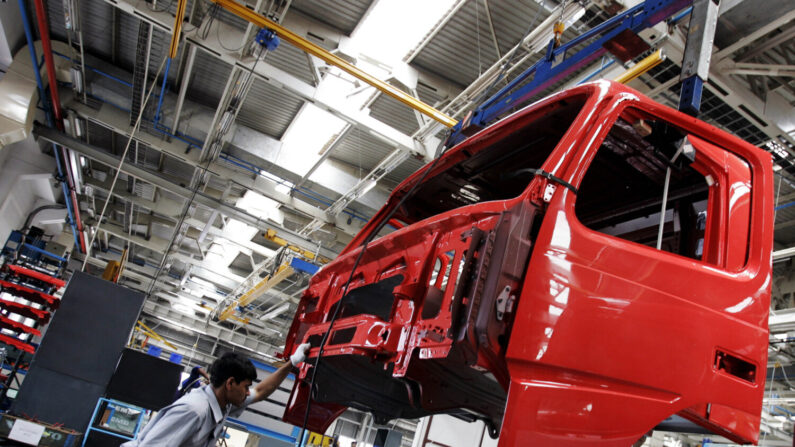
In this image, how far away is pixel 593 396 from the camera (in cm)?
216

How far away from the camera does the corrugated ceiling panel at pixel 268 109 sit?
1045 cm

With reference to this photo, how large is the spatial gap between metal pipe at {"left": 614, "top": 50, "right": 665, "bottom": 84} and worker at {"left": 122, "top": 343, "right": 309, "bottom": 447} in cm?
473

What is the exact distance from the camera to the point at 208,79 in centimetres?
1068

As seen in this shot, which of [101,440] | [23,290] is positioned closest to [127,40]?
[23,290]

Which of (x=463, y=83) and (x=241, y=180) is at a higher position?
(x=463, y=83)

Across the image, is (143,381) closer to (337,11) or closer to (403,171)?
(337,11)

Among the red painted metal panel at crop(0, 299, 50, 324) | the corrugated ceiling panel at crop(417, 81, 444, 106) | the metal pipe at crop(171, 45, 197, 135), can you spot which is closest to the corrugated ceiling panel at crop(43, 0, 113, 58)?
the metal pipe at crop(171, 45, 197, 135)

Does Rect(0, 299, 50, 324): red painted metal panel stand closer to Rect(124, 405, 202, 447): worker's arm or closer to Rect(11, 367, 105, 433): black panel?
Rect(11, 367, 105, 433): black panel

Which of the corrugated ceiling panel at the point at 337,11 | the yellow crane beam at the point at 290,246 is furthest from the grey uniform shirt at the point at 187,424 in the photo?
the yellow crane beam at the point at 290,246

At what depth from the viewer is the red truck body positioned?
2168 millimetres

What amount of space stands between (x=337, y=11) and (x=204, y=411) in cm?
674

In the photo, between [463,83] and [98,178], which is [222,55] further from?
[98,178]

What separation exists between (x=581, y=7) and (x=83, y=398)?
8.06 metres

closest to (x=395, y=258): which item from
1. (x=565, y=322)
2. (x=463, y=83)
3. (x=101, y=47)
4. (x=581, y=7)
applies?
(x=565, y=322)
